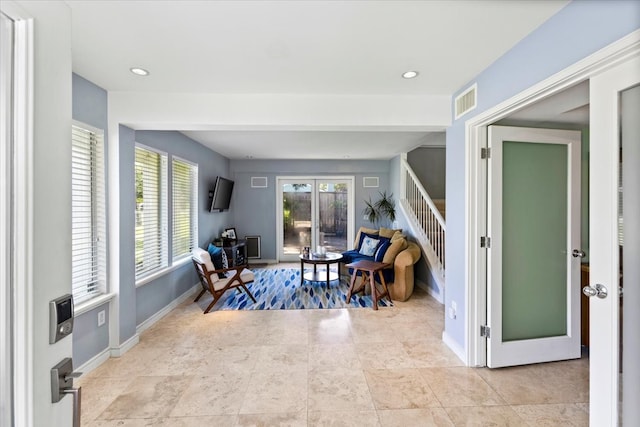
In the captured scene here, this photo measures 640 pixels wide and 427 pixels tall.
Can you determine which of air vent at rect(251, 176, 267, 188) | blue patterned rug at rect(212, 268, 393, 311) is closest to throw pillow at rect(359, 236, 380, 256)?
blue patterned rug at rect(212, 268, 393, 311)

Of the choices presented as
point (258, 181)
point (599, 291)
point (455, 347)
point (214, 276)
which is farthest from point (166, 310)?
point (599, 291)

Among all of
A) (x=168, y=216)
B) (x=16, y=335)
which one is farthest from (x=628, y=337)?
(x=168, y=216)

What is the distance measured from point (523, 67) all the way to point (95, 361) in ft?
13.1

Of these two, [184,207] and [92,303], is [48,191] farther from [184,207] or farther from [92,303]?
[184,207]

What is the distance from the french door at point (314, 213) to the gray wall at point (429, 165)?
5.06ft

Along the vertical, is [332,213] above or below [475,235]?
above

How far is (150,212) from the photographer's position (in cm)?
351

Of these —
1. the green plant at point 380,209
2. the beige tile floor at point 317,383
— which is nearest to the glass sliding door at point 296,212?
the green plant at point 380,209

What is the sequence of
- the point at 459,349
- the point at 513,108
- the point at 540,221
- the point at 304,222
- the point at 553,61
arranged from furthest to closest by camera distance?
1. the point at 304,222
2. the point at 459,349
3. the point at 540,221
4. the point at 513,108
5. the point at 553,61

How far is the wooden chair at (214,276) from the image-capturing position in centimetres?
365

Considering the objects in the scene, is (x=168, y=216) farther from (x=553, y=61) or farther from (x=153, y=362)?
(x=553, y=61)

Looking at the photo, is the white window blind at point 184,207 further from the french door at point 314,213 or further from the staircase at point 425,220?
the staircase at point 425,220

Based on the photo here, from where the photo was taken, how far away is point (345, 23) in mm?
1670

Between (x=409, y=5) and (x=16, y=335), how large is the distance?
2025 mm
